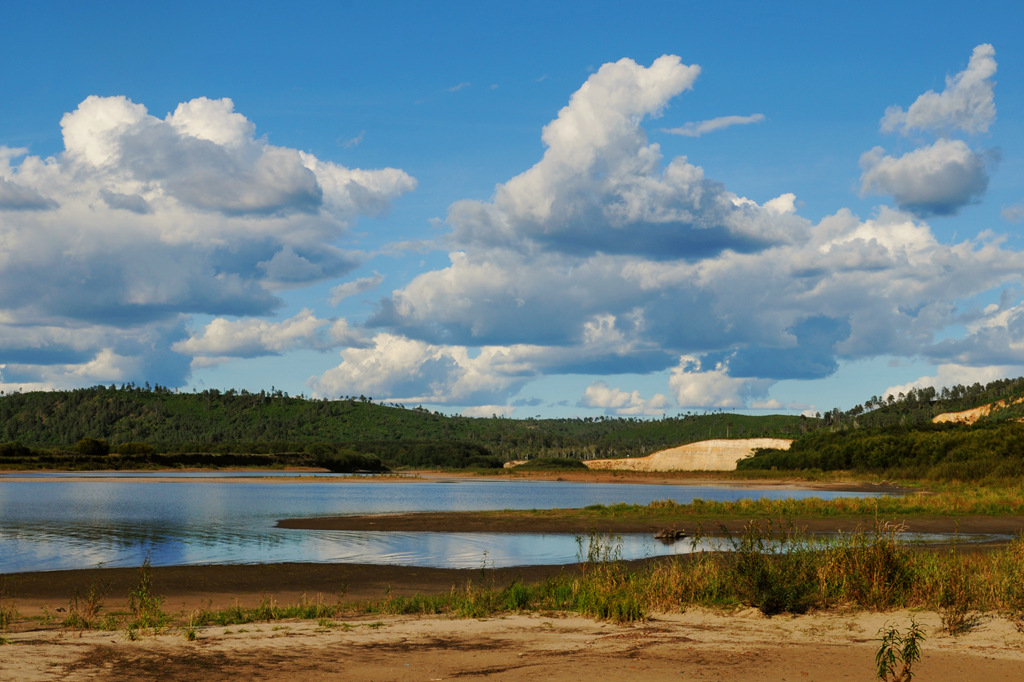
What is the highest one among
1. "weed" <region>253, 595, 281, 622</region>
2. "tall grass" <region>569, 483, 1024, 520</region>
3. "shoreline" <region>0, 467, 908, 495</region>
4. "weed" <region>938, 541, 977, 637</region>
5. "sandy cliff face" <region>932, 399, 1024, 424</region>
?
"sandy cliff face" <region>932, 399, 1024, 424</region>

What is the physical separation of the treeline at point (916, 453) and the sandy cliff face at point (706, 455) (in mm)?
12625

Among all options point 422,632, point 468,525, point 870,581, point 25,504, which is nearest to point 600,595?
point 422,632

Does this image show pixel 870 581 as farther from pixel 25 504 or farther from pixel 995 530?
pixel 25 504

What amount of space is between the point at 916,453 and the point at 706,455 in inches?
2893

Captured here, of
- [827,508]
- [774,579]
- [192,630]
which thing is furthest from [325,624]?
[827,508]

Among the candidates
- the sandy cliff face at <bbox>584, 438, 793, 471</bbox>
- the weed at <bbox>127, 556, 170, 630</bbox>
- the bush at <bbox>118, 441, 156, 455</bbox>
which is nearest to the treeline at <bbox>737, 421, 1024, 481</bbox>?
the sandy cliff face at <bbox>584, 438, 793, 471</bbox>

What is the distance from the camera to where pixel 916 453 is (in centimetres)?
11375

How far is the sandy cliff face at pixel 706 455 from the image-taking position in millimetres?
179000

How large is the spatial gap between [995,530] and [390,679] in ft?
122

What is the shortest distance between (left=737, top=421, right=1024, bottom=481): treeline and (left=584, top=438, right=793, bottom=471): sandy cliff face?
12.6 meters

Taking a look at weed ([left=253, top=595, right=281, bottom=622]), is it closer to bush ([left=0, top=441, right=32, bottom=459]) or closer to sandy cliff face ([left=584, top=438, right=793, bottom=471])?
bush ([left=0, top=441, right=32, bottom=459])

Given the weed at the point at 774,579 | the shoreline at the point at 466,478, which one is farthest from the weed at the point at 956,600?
the shoreline at the point at 466,478

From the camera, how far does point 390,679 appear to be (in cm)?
1302

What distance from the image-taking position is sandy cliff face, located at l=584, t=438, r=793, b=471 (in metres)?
179
